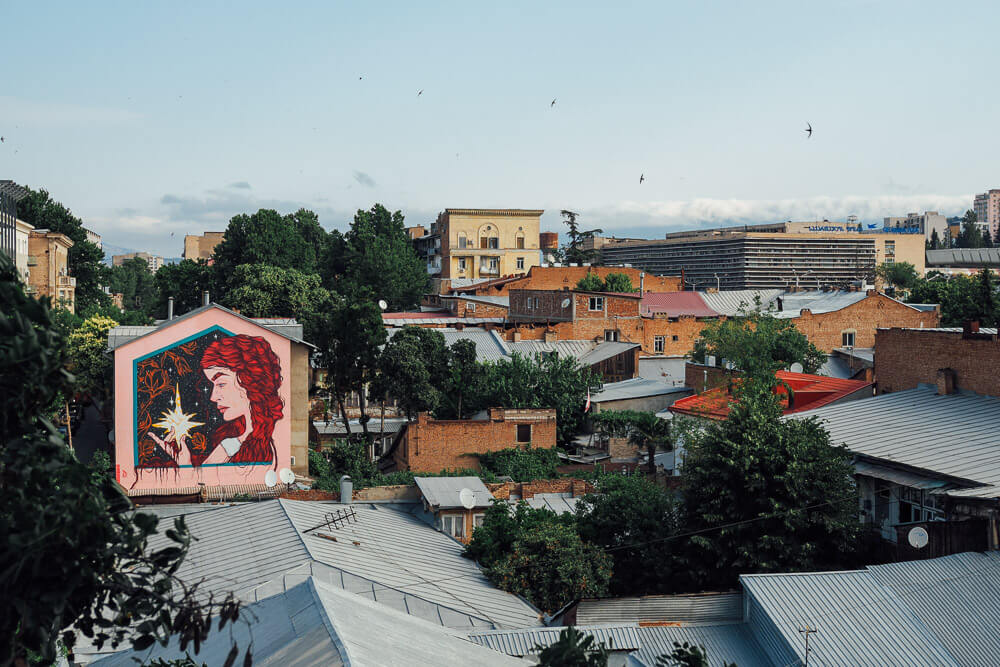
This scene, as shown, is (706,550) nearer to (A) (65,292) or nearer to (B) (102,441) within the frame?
(B) (102,441)

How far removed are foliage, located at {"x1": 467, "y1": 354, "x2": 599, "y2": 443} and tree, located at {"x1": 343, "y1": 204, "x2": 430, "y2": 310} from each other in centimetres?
3611

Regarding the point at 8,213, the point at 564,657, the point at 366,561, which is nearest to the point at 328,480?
the point at 366,561

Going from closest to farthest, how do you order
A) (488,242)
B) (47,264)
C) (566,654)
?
(566,654) → (47,264) → (488,242)

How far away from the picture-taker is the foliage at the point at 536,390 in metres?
30.5

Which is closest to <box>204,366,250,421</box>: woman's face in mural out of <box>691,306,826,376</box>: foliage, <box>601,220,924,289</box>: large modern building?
<box>691,306,826,376</box>: foliage

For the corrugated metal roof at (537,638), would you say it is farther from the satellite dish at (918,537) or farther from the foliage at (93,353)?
the foliage at (93,353)

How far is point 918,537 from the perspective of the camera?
15219 mm

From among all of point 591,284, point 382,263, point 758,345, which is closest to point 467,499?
point 758,345

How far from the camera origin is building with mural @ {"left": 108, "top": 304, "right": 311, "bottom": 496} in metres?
25.2

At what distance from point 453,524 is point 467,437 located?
8.16m

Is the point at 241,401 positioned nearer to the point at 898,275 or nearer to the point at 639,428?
the point at 639,428

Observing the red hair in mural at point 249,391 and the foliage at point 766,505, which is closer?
the foliage at point 766,505

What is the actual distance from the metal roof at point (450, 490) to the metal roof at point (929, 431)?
7.82 meters

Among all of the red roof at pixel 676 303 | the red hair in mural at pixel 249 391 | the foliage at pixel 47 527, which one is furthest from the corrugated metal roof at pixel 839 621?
the red roof at pixel 676 303
